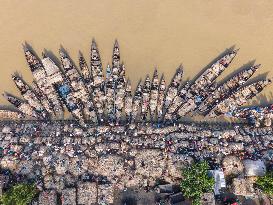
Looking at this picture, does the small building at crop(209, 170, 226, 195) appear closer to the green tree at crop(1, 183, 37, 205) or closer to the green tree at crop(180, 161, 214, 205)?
the green tree at crop(180, 161, 214, 205)

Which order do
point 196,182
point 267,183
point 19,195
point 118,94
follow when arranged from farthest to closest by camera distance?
point 118,94 → point 267,183 → point 196,182 → point 19,195

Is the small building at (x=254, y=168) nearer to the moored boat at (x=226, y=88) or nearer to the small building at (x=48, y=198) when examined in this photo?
the moored boat at (x=226, y=88)

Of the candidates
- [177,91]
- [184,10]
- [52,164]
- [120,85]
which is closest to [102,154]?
[52,164]

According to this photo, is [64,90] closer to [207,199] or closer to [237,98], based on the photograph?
[207,199]

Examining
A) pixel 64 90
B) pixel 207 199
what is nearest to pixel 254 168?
pixel 207 199

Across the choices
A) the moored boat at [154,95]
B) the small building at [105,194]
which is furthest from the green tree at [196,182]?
the moored boat at [154,95]

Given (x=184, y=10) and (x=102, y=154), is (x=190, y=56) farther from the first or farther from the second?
(x=102, y=154)
